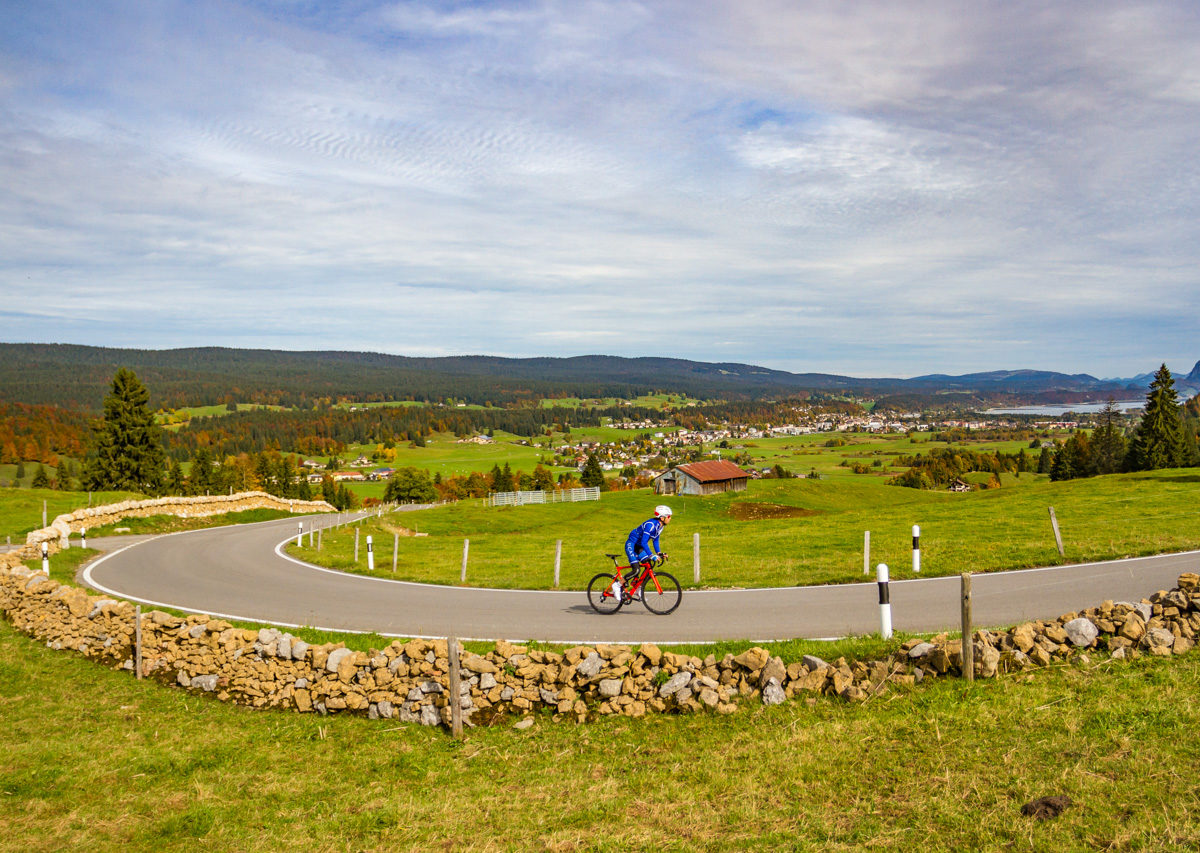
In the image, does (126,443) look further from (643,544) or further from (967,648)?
(967,648)

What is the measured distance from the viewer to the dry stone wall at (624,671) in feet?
28.6

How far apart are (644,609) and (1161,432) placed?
74694 mm

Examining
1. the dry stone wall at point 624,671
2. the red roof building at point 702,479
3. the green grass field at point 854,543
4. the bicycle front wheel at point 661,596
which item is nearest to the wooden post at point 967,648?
the dry stone wall at point 624,671

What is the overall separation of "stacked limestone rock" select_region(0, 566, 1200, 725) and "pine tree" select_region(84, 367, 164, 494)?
59.2 m

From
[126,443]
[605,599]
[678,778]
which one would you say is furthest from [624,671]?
[126,443]

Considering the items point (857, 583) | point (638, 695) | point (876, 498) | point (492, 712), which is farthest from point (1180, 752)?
point (876, 498)

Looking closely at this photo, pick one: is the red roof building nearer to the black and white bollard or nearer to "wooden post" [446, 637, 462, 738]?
the black and white bollard

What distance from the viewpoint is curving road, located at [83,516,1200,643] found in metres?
12.6

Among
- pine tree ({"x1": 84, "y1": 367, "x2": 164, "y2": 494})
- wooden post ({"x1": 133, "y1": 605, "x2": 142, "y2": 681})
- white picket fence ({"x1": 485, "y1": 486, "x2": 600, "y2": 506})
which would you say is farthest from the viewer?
white picket fence ({"x1": 485, "y1": 486, "x2": 600, "y2": 506})

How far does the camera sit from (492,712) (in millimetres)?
9375

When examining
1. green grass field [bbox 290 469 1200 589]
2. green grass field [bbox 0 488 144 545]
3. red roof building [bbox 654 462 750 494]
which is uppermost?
green grass field [bbox 290 469 1200 589]

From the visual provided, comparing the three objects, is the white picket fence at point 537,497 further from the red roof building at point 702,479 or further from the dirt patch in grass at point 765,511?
the dirt patch in grass at point 765,511

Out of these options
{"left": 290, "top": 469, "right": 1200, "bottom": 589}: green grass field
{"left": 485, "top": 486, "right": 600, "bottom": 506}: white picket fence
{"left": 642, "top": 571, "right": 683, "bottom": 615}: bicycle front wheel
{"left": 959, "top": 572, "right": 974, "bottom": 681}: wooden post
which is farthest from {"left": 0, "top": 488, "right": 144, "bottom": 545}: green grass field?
{"left": 959, "top": 572, "right": 974, "bottom": 681}: wooden post

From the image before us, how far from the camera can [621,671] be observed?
926 centimetres
